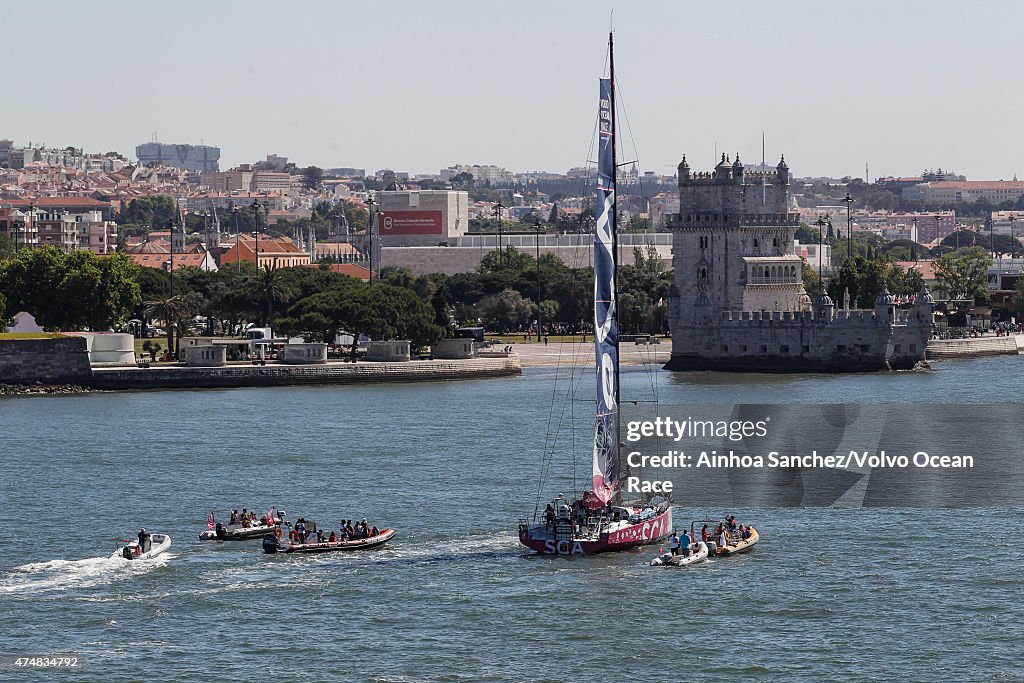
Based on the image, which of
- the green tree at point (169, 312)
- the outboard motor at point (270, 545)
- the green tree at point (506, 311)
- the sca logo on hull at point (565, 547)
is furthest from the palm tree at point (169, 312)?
the sca logo on hull at point (565, 547)

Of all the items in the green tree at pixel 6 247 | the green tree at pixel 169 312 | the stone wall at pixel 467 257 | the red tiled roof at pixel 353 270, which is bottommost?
the green tree at pixel 169 312

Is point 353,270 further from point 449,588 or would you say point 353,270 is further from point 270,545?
point 449,588

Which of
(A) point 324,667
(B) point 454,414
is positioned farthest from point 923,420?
(A) point 324,667

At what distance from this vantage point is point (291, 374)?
97125 mm

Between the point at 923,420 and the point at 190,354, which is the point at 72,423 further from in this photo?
the point at 923,420

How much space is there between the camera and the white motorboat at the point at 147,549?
47969mm

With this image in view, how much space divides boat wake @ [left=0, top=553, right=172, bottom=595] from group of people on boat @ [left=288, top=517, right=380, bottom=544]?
313 centimetres

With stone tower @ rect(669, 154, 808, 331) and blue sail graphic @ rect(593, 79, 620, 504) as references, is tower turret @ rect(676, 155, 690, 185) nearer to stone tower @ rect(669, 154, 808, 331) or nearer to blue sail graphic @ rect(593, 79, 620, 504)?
stone tower @ rect(669, 154, 808, 331)

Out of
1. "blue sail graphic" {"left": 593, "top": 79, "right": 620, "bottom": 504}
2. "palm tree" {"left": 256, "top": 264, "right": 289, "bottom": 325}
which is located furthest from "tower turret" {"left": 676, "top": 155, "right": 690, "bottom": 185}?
"blue sail graphic" {"left": 593, "top": 79, "right": 620, "bottom": 504}

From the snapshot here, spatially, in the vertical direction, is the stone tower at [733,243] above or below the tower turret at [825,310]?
above

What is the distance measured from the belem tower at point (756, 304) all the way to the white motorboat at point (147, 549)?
196 ft

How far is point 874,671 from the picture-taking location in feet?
128

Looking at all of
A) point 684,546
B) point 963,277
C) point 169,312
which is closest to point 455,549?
point 684,546

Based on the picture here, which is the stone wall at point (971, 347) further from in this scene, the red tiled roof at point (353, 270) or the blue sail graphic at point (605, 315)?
the red tiled roof at point (353, 270)
